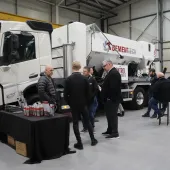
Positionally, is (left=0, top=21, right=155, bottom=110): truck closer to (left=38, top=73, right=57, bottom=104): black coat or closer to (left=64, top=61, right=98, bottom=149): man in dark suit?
(left=38, top=73, right=57, bottom=104): black coat

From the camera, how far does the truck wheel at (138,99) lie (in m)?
8.67

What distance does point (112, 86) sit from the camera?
A: 14.9ft

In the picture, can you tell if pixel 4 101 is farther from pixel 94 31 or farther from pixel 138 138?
pixel 94 31

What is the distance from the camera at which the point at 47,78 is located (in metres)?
4.71

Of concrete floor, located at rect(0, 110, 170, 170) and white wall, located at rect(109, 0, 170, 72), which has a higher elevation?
white wall, located at rect(109, 0, 170, 72)

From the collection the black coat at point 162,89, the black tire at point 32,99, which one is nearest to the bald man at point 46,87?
the black tire at point 32,99

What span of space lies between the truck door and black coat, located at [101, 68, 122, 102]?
1744mm

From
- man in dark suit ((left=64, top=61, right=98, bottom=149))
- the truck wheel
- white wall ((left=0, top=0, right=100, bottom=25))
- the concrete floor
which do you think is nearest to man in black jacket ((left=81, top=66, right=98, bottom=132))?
the concrete floor

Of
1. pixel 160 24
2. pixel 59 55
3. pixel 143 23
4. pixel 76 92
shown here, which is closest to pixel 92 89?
pixel 76 92

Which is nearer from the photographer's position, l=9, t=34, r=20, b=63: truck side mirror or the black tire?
l=9, t=34, r=20, b=63: truck side mirror

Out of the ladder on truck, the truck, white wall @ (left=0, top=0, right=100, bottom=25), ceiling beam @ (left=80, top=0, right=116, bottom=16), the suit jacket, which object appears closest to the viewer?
the suit jacket

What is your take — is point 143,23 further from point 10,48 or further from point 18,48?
point 10,48

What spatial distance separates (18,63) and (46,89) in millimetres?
987

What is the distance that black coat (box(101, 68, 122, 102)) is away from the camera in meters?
4.54
